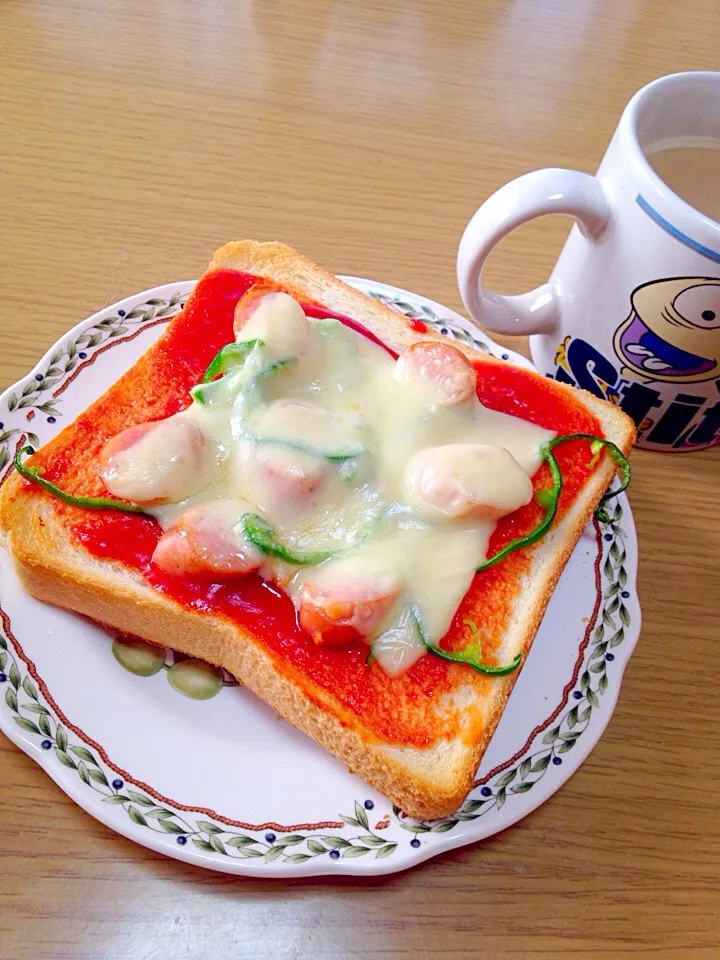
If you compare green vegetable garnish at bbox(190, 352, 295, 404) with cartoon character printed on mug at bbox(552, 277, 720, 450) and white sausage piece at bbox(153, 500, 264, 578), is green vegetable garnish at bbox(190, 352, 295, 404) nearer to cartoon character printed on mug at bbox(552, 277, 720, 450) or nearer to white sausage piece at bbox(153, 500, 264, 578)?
white sausage piece at bbox(153, 500, 264, 578)

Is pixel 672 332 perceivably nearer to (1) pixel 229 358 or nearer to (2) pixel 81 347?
(1) pixel 229 358

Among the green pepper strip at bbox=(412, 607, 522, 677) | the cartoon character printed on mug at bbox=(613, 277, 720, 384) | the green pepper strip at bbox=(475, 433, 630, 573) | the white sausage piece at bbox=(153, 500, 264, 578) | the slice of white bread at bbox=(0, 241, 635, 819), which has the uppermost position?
the cartoon character printed on mug at bbox=(613, 277, 720, 384)

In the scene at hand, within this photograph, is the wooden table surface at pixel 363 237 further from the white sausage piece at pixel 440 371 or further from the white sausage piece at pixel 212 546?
the white sausage piece at pixel 440 371

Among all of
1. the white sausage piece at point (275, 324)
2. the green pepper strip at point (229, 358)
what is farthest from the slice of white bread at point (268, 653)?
the white sausage piece at point (275, 324)

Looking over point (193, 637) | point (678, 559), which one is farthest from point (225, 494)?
point (678, 559)

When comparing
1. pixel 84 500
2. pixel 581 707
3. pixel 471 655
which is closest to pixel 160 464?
pixel 84 500

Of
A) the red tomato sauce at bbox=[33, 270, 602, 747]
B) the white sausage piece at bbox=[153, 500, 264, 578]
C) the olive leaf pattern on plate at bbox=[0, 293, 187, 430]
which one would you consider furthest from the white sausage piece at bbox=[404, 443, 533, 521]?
the olive leaf pattern on plate at bbox=[0, 293, 187, 430]
